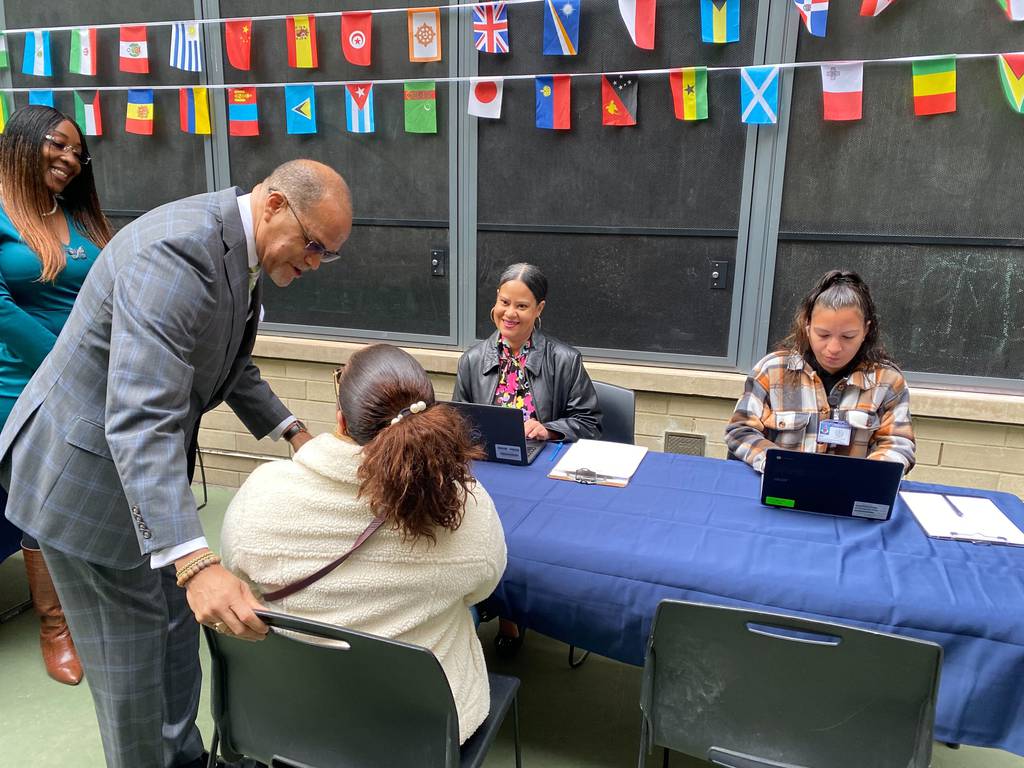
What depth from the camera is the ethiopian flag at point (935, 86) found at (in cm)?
260

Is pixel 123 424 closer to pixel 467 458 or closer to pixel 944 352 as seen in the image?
pixel 467 458

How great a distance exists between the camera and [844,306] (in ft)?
6.36

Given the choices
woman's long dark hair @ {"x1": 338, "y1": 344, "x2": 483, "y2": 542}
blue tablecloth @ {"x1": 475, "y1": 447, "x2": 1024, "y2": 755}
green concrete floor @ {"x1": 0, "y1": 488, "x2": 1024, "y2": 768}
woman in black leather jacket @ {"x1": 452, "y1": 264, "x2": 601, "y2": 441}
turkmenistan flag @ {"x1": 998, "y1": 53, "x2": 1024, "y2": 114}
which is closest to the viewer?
woman's long dark hair @ {"x1": 338, "y1": 344, "x2": 483, "y2": 542}

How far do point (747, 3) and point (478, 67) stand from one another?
1.18 metres

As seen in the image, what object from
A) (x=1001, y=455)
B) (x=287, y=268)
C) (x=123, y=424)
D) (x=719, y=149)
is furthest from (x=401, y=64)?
(x=1001, y=455)

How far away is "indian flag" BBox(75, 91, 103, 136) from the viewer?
363 cm

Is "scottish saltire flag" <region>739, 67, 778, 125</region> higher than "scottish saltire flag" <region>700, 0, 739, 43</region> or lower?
lower

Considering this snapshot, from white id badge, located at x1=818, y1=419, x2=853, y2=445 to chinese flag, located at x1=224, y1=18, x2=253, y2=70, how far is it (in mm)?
3152

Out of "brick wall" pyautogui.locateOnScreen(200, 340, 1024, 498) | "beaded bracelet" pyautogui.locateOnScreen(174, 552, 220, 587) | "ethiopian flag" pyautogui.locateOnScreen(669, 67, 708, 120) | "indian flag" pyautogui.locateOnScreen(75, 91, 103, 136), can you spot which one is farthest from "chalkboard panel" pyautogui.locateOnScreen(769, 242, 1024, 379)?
"indian flag" pyautogui.locateOnScreen(75, 91, 103, 136)

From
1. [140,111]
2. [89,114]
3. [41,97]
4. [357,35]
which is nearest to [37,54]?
[41,97]

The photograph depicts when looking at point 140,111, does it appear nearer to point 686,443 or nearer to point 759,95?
point 759,95

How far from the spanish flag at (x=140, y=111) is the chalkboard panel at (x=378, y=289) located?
1.05 metres

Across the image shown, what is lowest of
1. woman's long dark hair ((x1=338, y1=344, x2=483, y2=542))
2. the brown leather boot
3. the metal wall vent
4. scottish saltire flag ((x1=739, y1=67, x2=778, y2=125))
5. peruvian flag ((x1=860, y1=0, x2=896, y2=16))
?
the brown leather boot

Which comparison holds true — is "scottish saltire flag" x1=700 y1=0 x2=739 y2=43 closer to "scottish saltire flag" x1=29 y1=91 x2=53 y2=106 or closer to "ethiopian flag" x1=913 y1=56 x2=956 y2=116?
"ethiopian flag" x1=913 y1=56 x2=956 y2=116
